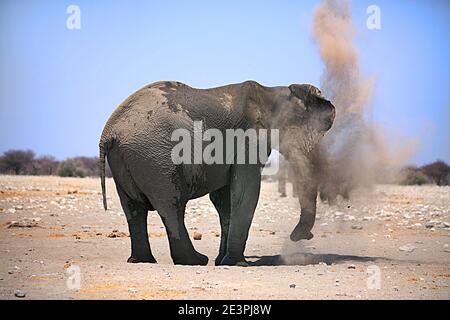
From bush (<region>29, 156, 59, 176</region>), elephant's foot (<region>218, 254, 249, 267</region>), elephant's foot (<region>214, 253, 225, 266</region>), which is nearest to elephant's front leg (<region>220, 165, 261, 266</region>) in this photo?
elephant's foot (<region>218, 254, 249, 267</region>)

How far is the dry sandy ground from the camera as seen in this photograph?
9.05 metres

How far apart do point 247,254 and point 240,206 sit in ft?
7.20

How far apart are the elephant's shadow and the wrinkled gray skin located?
0.43m

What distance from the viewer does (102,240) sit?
15320 millimetres

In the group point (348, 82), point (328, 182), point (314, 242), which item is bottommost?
point (314, 242)

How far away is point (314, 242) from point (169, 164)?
5364 millimetres

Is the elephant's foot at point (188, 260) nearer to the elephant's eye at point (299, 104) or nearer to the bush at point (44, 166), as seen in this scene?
the elephant's eye at point (299, 104)

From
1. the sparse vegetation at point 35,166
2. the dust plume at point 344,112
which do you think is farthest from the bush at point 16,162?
the dust plume at point 344,112

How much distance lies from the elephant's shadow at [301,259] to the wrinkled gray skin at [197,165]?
1.41ft

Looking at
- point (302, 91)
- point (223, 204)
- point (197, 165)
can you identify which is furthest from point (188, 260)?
point (302, 91)

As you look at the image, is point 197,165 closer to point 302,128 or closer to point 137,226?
point 137,226

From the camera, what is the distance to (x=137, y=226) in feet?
40.6
